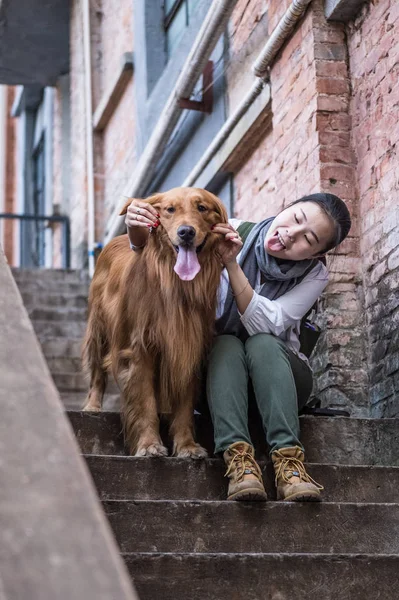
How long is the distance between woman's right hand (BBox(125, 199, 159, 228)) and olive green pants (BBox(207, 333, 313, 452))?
482 millimetres

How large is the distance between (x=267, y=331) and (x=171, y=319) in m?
0.34

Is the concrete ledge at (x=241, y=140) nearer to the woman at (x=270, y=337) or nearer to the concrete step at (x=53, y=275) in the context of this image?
the woman at (x=270, y=337)

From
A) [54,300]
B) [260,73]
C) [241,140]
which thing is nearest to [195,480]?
[260,73]

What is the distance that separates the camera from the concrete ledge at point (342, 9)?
4879 millimetres

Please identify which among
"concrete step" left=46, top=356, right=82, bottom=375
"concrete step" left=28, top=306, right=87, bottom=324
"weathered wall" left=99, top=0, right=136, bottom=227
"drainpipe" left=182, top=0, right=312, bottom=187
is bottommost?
"concrete step" left=46, top=356, right=82, bottom=375

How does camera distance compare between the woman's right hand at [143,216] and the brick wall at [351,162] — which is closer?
the woman's right hand at [143,216]

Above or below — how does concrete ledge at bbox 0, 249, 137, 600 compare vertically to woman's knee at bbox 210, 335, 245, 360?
below

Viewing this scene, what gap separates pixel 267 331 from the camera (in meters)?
3.62

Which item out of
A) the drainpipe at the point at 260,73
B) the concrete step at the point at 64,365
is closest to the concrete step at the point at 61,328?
the concrete step at the point at 64,365

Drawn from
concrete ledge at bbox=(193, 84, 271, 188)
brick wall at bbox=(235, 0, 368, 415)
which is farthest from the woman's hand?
concrete ledge at bbox=(193, 84, 271, 188)

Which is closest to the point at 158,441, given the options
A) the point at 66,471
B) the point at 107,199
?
the point at 66,471

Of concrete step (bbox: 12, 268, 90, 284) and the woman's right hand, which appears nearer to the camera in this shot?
the woman's right hand

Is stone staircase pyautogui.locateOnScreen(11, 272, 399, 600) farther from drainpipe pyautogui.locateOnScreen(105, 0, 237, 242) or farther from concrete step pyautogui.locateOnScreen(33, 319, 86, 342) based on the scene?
concrete step pyautogui.locateOnScreen(33, 319, 86, 342)

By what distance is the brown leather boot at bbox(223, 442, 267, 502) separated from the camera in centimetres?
307
